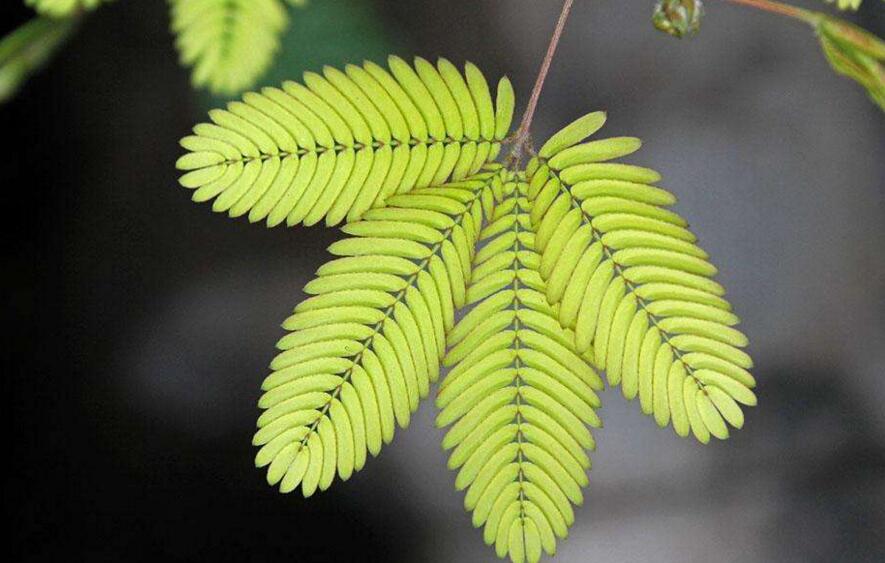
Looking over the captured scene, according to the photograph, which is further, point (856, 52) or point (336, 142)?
point (336, 142)

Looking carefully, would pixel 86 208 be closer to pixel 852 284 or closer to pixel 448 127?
pixel 448 127

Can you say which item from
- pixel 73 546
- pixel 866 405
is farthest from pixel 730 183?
pixel 73 546

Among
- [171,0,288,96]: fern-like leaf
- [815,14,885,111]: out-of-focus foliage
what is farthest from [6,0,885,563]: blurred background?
[815,14,885,111]: out-of-focus foliage

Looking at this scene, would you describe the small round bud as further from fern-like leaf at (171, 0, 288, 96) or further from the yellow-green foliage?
fern-like leaf at (171, 0, 288, 96)

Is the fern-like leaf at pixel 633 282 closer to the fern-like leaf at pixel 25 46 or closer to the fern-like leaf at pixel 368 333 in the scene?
the fern-like leaf at pixel 368 333

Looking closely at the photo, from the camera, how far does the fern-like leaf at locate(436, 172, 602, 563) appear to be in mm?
864

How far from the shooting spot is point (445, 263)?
0.85 m

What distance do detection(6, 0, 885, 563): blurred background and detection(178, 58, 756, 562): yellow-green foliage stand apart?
282 millimetres

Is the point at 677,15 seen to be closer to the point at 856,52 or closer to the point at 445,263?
the point at 856,52

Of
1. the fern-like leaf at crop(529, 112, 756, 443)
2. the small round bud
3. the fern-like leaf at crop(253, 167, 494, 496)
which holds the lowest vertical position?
the fern-like leaf at crop(253, 167, 494, 496)

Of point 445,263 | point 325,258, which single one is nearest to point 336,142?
point 445,263

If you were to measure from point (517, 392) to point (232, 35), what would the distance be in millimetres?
447

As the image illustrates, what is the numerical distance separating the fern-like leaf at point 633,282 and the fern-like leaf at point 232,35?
32cm

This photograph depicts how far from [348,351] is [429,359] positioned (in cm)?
8
